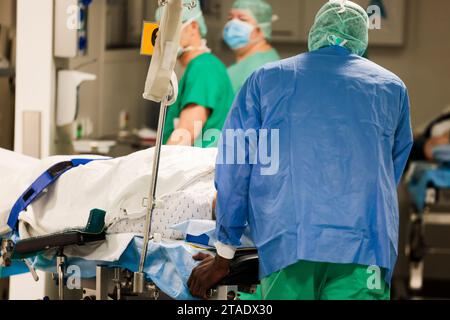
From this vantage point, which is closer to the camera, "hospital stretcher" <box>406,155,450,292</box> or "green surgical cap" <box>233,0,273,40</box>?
"green surgical cap" <box>233,0,273,40</box>

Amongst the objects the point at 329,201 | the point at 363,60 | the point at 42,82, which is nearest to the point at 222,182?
the point at 329,201

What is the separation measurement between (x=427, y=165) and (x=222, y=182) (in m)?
2.59

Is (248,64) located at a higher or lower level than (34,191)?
higher

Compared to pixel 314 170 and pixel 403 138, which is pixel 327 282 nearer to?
pixel 314 170

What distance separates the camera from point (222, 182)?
2.42 metres

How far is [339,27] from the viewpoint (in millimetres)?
2518

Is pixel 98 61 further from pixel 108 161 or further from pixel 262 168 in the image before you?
pixel 262 168

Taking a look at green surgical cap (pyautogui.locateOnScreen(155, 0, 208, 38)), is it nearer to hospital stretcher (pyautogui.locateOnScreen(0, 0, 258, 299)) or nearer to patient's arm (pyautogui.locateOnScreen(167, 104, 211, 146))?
patient's arm (pyautogui.locateOnScreen(167, 104, 211, 146))

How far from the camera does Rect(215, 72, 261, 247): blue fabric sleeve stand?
7.92 feet

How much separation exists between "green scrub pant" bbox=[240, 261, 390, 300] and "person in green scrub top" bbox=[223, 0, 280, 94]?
176 centimetres

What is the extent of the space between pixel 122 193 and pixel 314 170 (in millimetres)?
568

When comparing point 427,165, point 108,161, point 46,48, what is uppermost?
point 46,48
